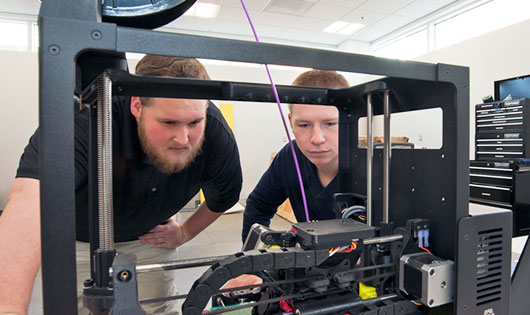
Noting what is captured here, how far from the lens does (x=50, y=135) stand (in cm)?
34

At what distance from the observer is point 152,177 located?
1229 mm

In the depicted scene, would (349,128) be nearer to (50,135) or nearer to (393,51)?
(50,135)

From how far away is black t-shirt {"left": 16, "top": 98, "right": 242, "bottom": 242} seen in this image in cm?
116

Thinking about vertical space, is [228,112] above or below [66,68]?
above

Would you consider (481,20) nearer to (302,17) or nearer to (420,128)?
(420,128)

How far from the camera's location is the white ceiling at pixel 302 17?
4.37m

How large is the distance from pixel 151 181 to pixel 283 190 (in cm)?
50

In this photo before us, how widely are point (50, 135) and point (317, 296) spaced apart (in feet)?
1.35

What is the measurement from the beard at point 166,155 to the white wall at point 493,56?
3.55 meters

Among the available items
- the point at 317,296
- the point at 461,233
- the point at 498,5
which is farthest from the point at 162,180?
the point at 498,5

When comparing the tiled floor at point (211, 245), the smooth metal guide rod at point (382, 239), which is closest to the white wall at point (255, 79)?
the tiled floor at point (211, 245)

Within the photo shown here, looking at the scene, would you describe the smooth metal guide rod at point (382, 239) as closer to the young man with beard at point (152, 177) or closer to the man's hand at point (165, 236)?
the young man with beard at point (152, 177)

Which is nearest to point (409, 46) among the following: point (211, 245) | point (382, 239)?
point (211, 245)

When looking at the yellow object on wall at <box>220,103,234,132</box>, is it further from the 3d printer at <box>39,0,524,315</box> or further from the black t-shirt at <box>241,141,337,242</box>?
the 3d printer at <box>39,0,524,315</box>
